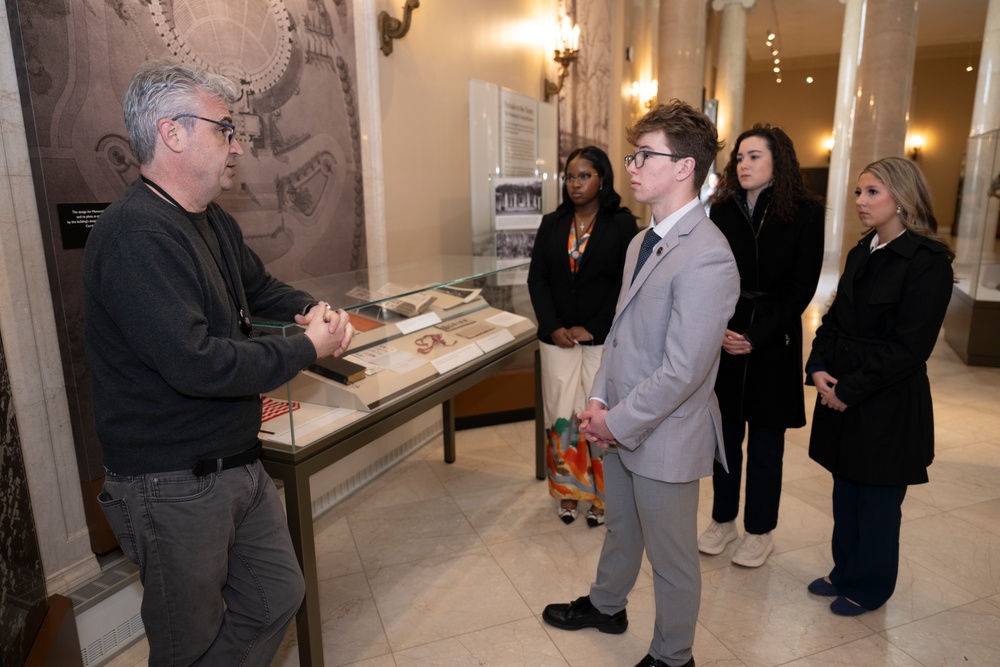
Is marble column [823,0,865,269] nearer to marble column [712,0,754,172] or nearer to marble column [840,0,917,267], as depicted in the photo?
marble column [712,0,754,172]

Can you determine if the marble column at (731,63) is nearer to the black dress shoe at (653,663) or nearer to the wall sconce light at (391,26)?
the wall sconce light at (391,26)

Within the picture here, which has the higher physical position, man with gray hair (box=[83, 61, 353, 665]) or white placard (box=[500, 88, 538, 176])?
white placard (box=[500, 88, 538, 176])

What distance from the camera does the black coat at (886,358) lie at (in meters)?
2.36

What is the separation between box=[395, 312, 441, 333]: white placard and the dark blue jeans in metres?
0.86

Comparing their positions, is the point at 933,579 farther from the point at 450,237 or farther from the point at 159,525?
the point at 450,237

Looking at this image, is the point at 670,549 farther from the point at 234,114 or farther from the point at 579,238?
the point at 234,114

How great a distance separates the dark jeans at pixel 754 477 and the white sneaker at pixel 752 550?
47 millimetres

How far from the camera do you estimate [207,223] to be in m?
1.77

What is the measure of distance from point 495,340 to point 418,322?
75 cm

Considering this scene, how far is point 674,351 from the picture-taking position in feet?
6.26

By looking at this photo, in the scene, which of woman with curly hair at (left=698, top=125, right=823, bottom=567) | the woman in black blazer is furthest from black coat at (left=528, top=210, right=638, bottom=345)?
woman with curly hair at (left=698, top=125, right=823, bottom=567)

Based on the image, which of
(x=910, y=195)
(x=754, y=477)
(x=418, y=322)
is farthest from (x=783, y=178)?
(x=418, y=322)

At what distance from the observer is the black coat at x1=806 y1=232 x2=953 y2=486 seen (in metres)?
2.36

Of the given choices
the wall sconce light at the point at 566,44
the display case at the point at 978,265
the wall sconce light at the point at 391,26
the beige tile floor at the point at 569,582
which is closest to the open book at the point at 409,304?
the beige tile floor at the point at 569,582
